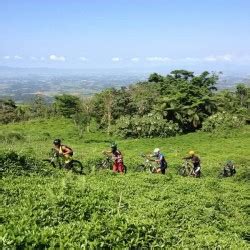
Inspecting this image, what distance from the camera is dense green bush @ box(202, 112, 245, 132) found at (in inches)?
2036

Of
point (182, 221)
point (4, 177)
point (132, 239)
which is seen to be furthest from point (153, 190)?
point (132, 239)

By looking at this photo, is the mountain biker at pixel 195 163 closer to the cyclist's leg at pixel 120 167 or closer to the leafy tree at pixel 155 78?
the cyclist's leg at pixel 120 167

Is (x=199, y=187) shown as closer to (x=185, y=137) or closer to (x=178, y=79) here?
(x=185, y=137)

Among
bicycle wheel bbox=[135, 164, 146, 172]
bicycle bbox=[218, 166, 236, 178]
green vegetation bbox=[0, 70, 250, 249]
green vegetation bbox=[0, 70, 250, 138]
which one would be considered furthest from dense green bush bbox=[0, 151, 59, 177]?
green vegetation bbox=[0, 70, 250, 138]

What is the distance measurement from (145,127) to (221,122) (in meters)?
8.34

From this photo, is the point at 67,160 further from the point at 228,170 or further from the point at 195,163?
the point at 228,170

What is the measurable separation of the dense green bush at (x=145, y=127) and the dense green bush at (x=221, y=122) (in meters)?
3.44

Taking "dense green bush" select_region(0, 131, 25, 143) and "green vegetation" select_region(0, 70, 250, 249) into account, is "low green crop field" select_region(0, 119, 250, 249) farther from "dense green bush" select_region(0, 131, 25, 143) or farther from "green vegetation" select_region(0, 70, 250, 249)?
"dense green bush" select_region(0, 131, 25, 143)

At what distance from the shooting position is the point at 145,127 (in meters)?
51.8

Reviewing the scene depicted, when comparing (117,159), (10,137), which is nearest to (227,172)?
(117,159)

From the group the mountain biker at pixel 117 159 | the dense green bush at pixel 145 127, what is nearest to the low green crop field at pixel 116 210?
the mountain biker at pixel 117 159

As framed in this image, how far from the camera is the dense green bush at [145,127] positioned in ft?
169

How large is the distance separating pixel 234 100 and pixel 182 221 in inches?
2205

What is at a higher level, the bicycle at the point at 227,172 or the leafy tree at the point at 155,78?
the leafy tree at the point at 155,78
